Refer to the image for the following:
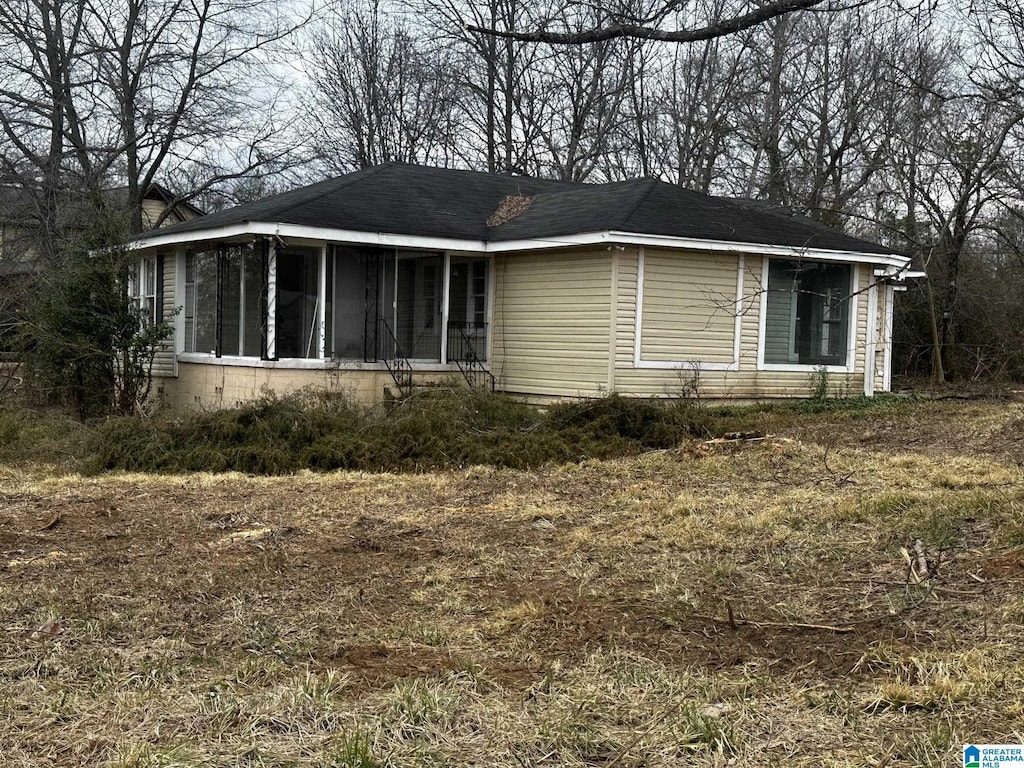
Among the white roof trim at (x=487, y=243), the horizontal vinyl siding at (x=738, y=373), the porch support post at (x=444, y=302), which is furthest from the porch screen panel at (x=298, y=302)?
the horizontal vinyl siding at (x=738, y=373)

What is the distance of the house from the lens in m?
14.7

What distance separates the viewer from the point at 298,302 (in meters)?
14.9

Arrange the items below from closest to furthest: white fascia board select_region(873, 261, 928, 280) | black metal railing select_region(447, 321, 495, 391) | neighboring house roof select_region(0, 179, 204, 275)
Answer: white fascia board select_region(873, 261, 928, 280) → black metal railing select_region(447, 321, 495, 391) → neighboring house roof select_region(0, 179, 204, 275)

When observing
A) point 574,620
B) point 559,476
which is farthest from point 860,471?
point 574,620

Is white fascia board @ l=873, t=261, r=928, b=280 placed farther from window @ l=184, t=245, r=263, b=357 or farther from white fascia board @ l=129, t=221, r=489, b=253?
window @ l=184, t=245, r=263, b=357

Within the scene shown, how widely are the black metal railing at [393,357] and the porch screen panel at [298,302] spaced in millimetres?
1106

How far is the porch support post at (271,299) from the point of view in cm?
1438

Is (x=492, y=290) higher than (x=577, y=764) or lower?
higher

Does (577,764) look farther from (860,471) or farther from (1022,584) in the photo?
(860,471)

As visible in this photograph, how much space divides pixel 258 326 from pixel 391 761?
11.9 metres

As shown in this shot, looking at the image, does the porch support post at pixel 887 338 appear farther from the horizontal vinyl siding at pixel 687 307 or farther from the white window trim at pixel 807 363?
the horizontal vinyl siding at pixel 687 307

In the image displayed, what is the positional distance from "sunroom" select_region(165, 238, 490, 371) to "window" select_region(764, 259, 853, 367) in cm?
455

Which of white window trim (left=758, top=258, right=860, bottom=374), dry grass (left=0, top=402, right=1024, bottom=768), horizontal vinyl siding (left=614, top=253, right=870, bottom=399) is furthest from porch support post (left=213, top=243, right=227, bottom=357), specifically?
white window trim (left=758, top=258, right=860, bottom=374)

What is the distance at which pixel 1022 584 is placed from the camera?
5559mm
